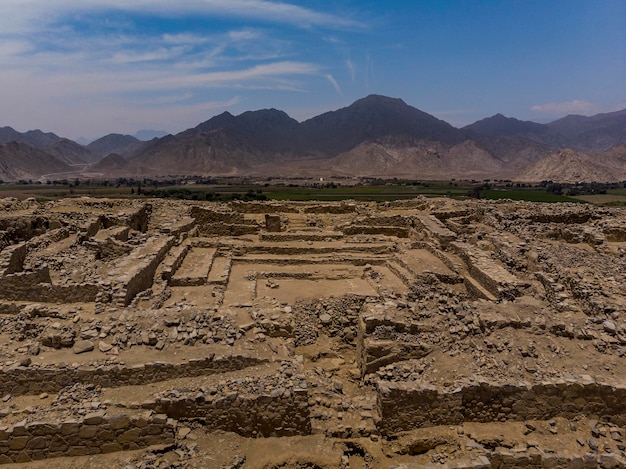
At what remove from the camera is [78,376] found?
6.77 metres

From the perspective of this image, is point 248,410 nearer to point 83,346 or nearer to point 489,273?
point 83,346

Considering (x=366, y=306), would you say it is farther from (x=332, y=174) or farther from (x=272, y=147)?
(x=272, y=147)

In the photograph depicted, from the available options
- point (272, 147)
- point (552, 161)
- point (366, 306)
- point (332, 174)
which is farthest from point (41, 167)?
point (366, 306)

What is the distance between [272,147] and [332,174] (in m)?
48.8

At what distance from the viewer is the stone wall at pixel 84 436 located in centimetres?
610

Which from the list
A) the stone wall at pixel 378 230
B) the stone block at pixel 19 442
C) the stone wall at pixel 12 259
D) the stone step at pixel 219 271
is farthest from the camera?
the stone wall at pixel 378 230

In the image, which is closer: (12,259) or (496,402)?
(496,402)

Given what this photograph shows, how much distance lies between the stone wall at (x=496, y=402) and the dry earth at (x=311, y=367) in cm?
2

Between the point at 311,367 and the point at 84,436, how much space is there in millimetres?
4341

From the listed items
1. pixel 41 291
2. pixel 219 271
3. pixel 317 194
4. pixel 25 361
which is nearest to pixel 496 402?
pixel 25 361

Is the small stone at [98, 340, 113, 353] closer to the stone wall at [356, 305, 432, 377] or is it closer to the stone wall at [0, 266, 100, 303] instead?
the stone wall at [0, 266, 100, 303]

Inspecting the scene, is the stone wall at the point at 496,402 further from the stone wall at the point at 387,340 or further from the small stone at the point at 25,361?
the small stone at the point at 25,361

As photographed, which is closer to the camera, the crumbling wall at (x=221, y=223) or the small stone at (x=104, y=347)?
the small stone at (x=104, y=347)

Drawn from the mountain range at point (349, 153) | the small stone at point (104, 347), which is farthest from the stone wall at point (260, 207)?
the mountain range at point (349, 153)
